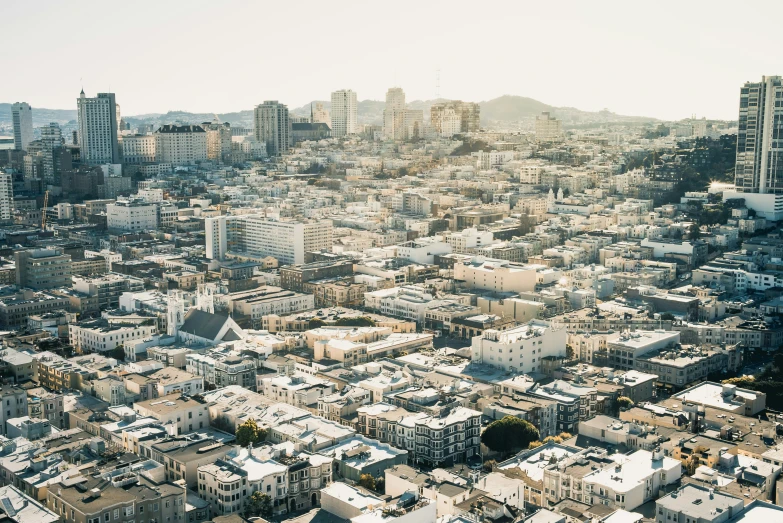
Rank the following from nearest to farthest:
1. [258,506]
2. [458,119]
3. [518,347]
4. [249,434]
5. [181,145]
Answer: [258,506] < [249,434] < [518,347] < [181,145] < [458,119]

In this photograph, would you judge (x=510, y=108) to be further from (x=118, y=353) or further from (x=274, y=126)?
(x=118, y=353)

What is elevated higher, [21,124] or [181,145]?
[21,124]

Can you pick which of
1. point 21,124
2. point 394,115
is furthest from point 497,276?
point 21,124

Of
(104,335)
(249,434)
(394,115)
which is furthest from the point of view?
(394,115)

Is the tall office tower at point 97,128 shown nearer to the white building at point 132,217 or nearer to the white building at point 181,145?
the white building at point 181,145

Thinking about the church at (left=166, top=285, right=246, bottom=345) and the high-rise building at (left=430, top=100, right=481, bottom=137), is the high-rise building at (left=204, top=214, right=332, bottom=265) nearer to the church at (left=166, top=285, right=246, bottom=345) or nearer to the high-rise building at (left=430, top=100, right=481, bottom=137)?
the church at (left=166, top=285, right=246, bottom=345)

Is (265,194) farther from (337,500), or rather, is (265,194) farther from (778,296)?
(337,500)

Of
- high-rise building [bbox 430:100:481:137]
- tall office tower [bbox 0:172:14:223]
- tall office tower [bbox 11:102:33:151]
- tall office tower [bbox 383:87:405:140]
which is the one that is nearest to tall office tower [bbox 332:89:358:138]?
tall office tower [bbox 383:87:405:140]
